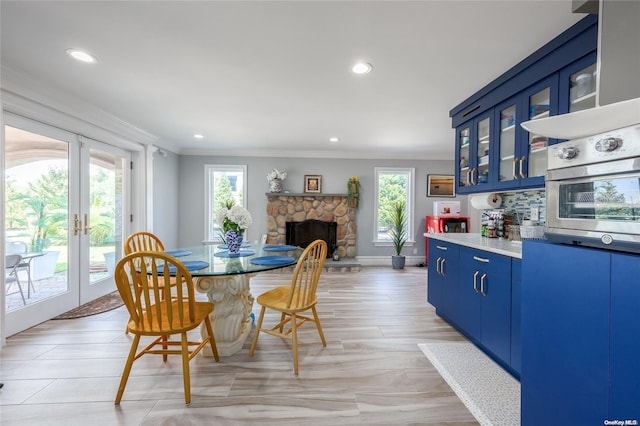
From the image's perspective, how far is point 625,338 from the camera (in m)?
0.84

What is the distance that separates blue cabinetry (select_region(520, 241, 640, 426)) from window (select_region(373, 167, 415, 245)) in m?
4.33

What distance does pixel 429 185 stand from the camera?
18.2 ft

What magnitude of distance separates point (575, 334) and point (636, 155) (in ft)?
2.18

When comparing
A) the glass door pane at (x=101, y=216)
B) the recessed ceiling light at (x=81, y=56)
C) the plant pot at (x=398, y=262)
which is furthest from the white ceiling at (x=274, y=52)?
the plant pot at (x=398, y=262)

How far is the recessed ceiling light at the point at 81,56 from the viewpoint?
190 cm

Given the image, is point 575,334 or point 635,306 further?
point 575,334

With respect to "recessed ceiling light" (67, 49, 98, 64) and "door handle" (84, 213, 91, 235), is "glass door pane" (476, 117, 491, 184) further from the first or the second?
"door handle" (84, 213, 91, 235)

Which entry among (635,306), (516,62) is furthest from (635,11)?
(635,306)

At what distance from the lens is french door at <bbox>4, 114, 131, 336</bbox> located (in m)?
2.40

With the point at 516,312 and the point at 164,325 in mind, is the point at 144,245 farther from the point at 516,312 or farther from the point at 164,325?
the point at 516,312

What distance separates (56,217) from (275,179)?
3.16 m

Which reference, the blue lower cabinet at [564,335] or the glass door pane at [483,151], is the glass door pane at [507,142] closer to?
the glass door pane at [483,151]

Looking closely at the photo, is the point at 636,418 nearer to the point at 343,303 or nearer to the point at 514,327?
the point at 514,327

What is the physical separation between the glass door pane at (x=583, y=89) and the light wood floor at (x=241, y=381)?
205 centimetres
